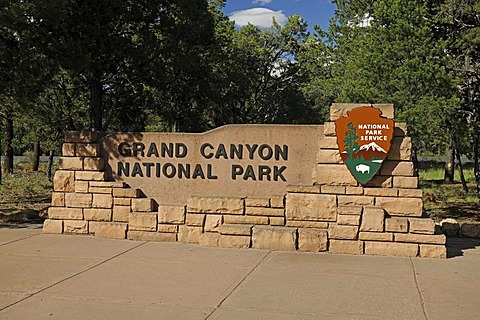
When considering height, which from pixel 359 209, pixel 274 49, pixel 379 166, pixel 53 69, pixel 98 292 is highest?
pixel 274 49

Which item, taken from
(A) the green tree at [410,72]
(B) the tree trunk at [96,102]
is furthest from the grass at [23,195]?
(A) the green tree at [410,72]

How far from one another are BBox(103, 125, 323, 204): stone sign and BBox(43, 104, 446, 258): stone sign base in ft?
0.84

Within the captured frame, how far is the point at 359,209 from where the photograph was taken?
858cm

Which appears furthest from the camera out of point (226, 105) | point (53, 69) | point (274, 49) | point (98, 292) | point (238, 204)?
point (274, 49)

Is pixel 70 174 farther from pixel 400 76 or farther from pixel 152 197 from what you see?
pixel 400 76

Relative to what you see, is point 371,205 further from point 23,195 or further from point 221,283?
point 23,195

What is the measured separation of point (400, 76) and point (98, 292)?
1020cm

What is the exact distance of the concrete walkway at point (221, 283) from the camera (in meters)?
5.77

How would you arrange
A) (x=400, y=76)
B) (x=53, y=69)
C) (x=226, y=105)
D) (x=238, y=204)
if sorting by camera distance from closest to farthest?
(x=238, y=204)
(x=53, y=69)
(x=400, y=76)
(x=226, y=105)

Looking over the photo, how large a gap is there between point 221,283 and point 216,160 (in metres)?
3.02

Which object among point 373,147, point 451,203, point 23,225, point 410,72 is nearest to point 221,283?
point 373,147

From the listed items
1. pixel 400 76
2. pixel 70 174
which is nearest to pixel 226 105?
pixel 400 76

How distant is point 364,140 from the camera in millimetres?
8617

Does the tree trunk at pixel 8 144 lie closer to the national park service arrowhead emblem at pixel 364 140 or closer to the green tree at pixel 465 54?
the green tree at pixel 465 54
